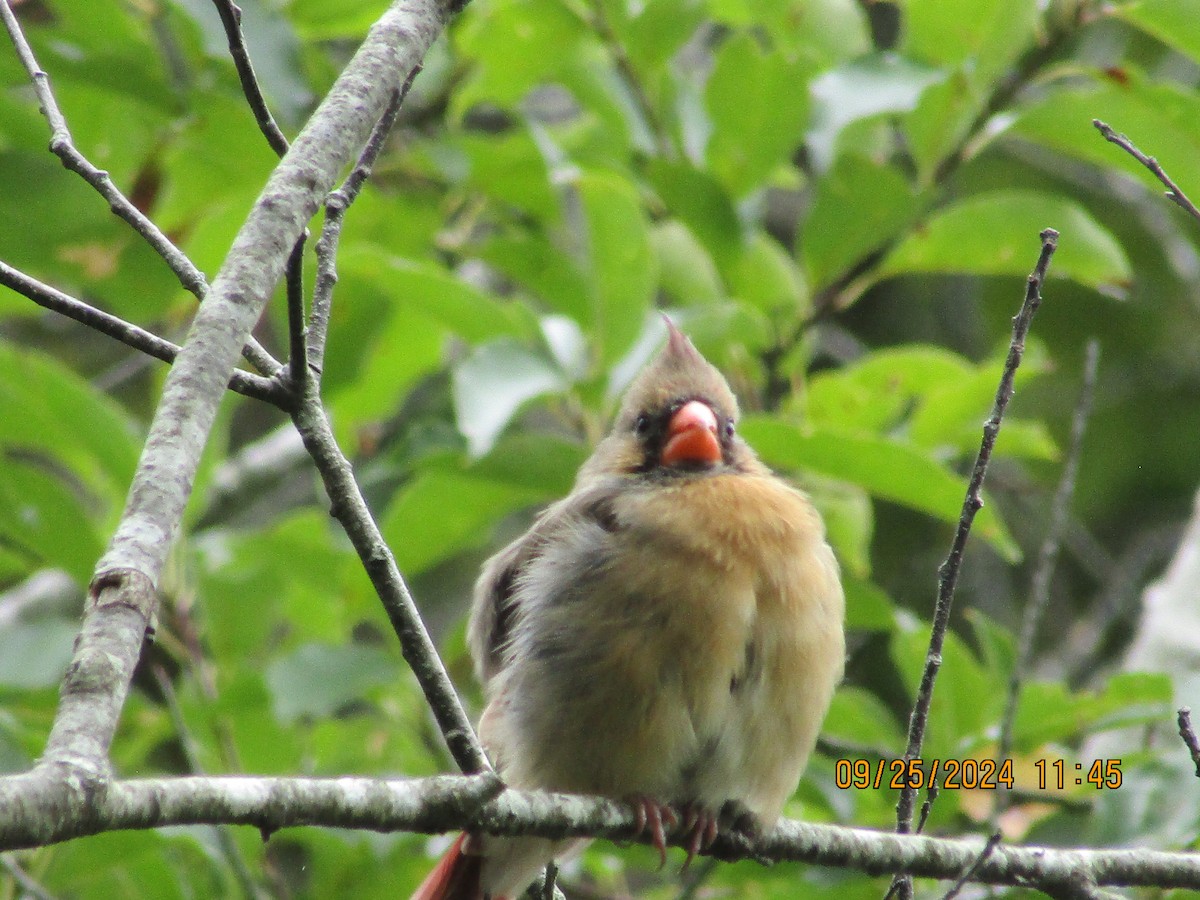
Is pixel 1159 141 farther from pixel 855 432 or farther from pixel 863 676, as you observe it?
pixel 863 676

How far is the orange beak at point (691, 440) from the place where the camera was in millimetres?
3402

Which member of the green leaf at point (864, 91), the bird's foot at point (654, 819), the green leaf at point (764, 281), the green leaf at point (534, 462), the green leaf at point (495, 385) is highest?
the green leaf at point (864, 91)

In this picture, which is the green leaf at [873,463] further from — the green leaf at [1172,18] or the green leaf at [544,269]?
the green leaf at [1172,18]

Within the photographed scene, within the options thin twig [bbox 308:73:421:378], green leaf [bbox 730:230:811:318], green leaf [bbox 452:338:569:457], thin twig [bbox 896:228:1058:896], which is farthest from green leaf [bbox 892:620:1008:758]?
thin twig [bbox 308:73:421:378]

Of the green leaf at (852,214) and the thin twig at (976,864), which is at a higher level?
the green leaf at (852,214)

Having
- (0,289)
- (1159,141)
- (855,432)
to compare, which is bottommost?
(855,432)

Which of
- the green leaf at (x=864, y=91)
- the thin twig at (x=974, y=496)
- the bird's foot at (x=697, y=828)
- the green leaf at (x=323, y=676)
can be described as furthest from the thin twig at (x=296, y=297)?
the green leaf at (x=864, y=91)

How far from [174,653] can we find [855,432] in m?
1.98

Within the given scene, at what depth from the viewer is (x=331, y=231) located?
2062 millimetres

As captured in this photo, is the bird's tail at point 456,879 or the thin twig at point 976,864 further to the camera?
the bird's tail at point 456,879

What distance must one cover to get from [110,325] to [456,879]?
1.79m

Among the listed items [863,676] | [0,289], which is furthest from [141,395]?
[863,676]

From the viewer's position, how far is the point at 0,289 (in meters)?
4.05
